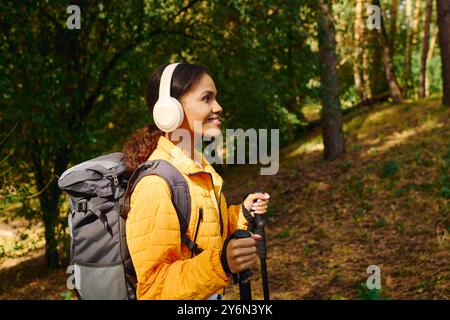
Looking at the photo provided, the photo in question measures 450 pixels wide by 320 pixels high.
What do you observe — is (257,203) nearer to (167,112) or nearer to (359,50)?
(167,112)

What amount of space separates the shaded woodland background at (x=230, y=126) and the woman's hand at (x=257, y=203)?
294cm

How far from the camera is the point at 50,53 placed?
302 inches

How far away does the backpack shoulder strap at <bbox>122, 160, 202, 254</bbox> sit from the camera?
2.02 metres

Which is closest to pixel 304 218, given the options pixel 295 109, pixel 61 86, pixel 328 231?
pixel 328 231

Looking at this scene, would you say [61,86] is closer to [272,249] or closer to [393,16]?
[272,249]

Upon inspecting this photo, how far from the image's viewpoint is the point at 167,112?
2141 millimetres

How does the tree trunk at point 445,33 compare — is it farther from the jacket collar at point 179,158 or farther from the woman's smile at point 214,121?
the jacket collar at point 179,158

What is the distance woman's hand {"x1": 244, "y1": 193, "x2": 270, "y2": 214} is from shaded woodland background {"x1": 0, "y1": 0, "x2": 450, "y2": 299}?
9.66 ft

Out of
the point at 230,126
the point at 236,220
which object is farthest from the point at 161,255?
the point at 230,126

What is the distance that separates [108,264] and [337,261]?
567 cm

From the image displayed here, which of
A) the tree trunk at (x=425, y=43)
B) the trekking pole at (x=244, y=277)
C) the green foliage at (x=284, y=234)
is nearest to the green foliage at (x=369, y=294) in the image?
the green foliage at (x=284, y=234)

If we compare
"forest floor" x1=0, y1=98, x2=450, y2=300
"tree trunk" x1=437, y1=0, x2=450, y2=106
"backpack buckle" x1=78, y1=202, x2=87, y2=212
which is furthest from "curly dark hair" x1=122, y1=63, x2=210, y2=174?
"tree trunk" x1=437, y1=0, x2=450, y2=106

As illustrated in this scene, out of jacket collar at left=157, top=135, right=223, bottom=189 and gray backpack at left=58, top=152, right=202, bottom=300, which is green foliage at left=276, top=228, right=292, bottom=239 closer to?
jacket collar at left=157, top=135, right=223, bottom=189

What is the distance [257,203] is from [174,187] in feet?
1.76
